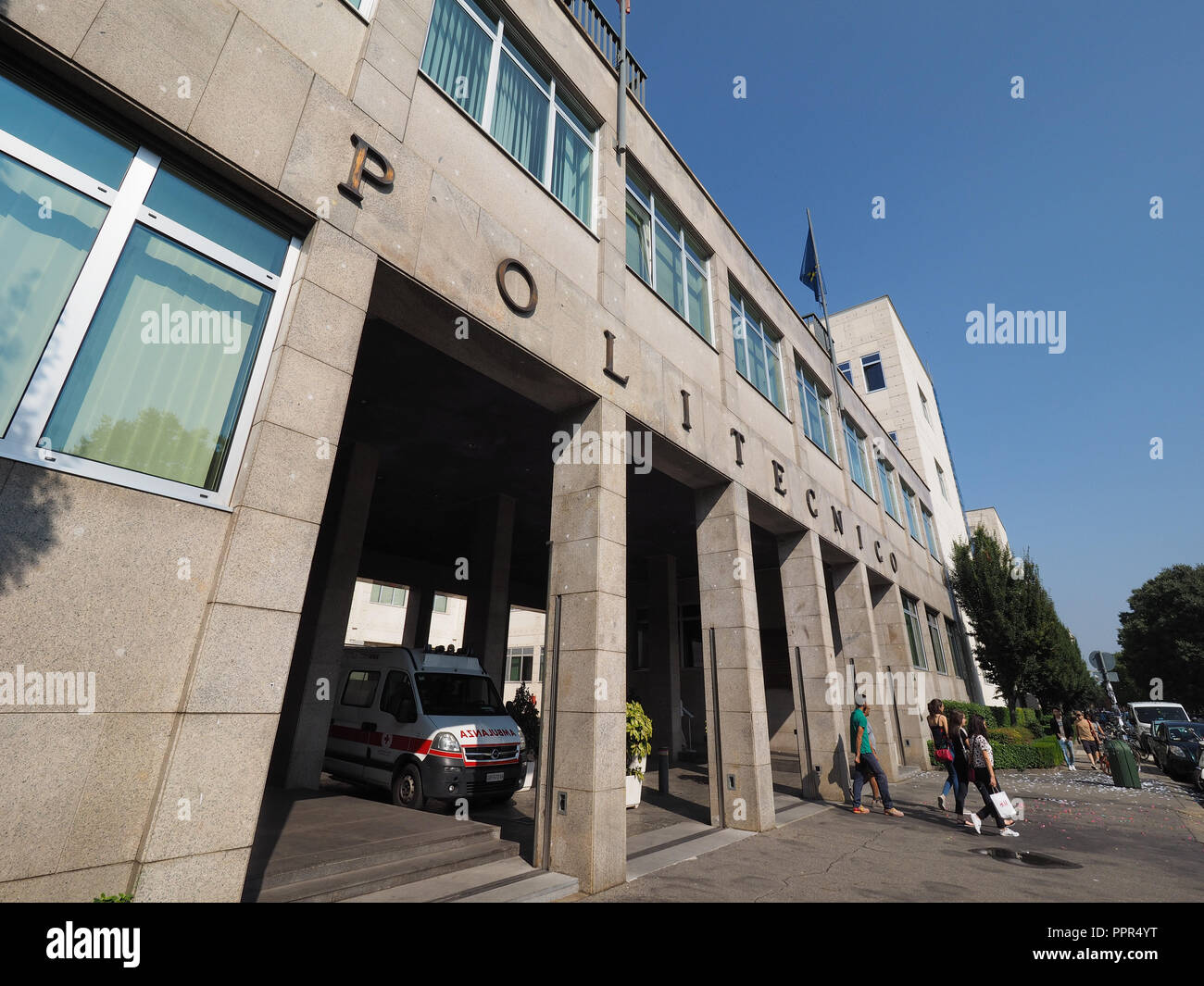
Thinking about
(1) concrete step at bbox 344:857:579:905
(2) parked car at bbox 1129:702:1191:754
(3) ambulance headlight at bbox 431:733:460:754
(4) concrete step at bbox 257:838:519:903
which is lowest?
(1) concrete step at bbox 344:857:579:905

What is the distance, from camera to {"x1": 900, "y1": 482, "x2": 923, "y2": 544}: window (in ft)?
84.7

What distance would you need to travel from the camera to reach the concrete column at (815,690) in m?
12.6

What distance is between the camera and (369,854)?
5.95 m

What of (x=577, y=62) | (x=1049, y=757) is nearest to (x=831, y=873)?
(x=577, y=62)

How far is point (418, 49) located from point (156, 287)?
444cm

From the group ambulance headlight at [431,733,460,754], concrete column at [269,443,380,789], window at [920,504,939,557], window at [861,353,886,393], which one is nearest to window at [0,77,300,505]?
ambulance headlight at [431,733,460,754]

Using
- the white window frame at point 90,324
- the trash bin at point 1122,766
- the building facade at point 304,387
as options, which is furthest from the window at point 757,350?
the trash bin at point 1122,766

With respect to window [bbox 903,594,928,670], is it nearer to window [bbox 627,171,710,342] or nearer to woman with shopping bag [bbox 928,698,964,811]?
woman with shopping bag [bbox 928,698,964,811]

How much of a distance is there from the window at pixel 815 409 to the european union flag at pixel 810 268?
3.58 metres

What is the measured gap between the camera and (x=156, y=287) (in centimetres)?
422

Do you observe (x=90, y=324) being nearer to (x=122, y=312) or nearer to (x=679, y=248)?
(x=122, y=312)

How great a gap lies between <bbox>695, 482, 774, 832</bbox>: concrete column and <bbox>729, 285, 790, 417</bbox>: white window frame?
12.7 ft

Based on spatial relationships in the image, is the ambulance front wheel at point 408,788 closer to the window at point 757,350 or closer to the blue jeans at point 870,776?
the blue jeans at point 870,776
